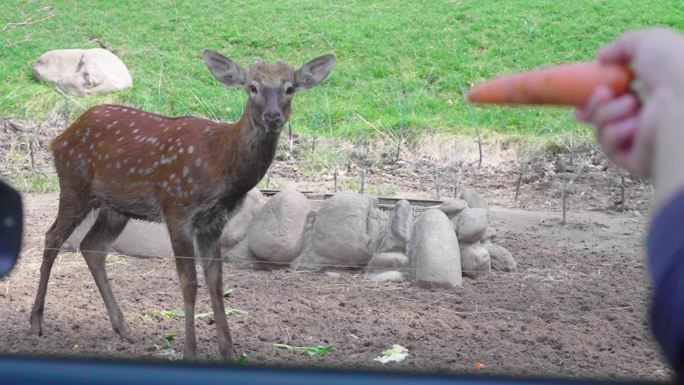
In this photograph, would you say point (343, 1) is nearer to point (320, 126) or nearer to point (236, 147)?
point (320, 126)

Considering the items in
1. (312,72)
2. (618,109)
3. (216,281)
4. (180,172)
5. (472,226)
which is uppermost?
(312,72)

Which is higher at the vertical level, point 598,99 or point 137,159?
point 598,99

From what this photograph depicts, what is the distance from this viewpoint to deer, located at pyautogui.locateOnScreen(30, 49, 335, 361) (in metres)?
5.07

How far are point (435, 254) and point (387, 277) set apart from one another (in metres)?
0.32

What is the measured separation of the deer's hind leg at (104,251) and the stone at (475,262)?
1.93 meters

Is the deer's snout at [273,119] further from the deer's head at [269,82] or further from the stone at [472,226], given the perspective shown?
the stone at [472,226]

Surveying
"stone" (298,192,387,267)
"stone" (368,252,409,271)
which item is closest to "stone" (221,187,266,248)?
"stone" (298,192,387,267)

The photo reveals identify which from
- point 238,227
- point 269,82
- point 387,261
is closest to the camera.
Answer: point 269,82

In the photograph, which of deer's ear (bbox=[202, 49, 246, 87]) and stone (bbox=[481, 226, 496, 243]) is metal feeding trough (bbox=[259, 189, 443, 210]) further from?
deer's ear (bbox=[202, 49, 246, 87])

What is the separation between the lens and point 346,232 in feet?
20.6

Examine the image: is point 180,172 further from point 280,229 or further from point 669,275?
point 669,275

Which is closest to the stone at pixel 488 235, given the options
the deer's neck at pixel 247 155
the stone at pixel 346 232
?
the stone at pixel 346 232

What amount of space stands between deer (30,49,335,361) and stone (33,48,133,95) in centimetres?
474

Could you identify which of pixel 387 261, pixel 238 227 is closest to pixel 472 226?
pixel 387 261
